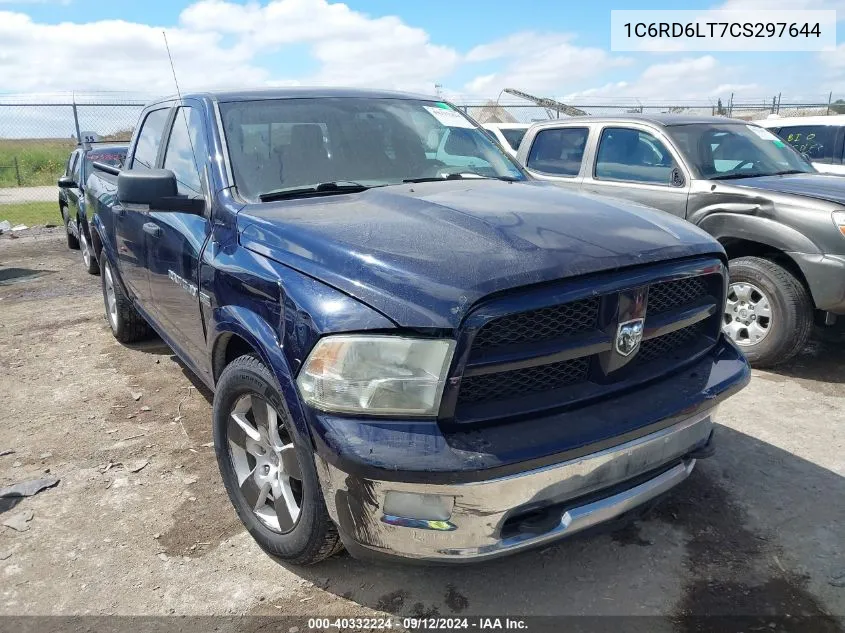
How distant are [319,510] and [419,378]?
0.64 m

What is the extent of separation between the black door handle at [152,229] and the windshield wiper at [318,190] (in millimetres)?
979

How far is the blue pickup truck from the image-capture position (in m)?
1.95

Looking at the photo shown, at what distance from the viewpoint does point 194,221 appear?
120 inches

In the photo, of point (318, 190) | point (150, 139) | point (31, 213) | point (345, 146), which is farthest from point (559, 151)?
point (31, 213)

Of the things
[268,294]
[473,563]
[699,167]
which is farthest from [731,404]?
[268,294]

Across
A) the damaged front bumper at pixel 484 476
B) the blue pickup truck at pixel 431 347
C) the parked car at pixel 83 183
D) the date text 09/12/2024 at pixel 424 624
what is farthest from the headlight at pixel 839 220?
the parked car at pixel 83 183

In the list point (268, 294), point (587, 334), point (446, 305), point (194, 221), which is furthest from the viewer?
point (194, 221)

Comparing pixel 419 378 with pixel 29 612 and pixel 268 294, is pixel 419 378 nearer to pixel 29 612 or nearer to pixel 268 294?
pixel 268 294

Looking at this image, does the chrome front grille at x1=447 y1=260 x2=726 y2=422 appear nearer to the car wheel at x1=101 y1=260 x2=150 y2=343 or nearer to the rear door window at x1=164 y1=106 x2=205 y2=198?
the rear door window at x1=164 y1=106 x2=205 y2=198

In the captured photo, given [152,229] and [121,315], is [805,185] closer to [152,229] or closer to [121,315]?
[152,229]

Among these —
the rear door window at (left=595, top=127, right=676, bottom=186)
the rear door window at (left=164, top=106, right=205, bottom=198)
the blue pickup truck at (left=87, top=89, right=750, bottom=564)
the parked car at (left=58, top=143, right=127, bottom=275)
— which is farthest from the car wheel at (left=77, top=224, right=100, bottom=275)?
the rear door window at (left=595, top=127, right=676, bottom=186)

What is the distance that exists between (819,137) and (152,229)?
28.2ft

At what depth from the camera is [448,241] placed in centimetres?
223

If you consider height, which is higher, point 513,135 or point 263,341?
point 513,135
